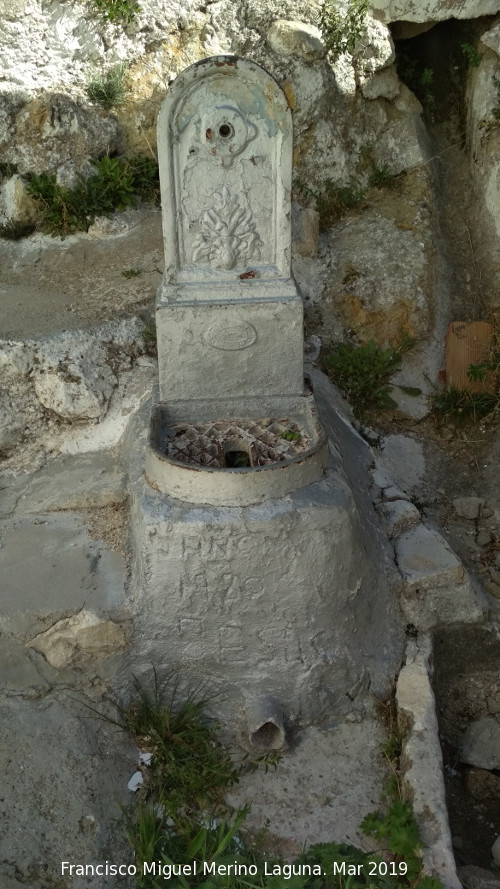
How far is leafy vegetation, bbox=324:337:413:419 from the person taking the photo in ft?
20.4

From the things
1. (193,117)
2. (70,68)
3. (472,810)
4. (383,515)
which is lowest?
(472,810)

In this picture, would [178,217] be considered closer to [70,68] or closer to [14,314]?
[14,314]

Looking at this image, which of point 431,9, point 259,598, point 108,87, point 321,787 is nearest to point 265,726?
point 321,787

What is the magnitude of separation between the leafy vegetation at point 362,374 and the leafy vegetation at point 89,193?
2.71 metres

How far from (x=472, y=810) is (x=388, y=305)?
4.10m

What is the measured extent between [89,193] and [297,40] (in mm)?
2538

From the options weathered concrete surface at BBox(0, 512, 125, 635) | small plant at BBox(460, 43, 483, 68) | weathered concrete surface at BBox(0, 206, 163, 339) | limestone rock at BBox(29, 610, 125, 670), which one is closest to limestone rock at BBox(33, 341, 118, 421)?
weathered concrete surface at BBox(0, 206, 163, 339)

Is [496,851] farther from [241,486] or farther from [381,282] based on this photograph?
[381,282]

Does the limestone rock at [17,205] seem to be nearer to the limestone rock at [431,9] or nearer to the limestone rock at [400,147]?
the limestone rock at [400,147]

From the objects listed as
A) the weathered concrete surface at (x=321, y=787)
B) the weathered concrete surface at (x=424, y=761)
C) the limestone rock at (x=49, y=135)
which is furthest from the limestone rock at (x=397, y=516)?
the limestone rock at (x=49, y=135)

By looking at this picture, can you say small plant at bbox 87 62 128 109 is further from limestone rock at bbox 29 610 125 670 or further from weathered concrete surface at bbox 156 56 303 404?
limestone rock at bbox 29 610 125 670

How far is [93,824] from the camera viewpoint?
359 centimetres

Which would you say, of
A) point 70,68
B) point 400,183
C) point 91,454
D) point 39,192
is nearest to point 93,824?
point 91,454

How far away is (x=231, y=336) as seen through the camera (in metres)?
4.72
